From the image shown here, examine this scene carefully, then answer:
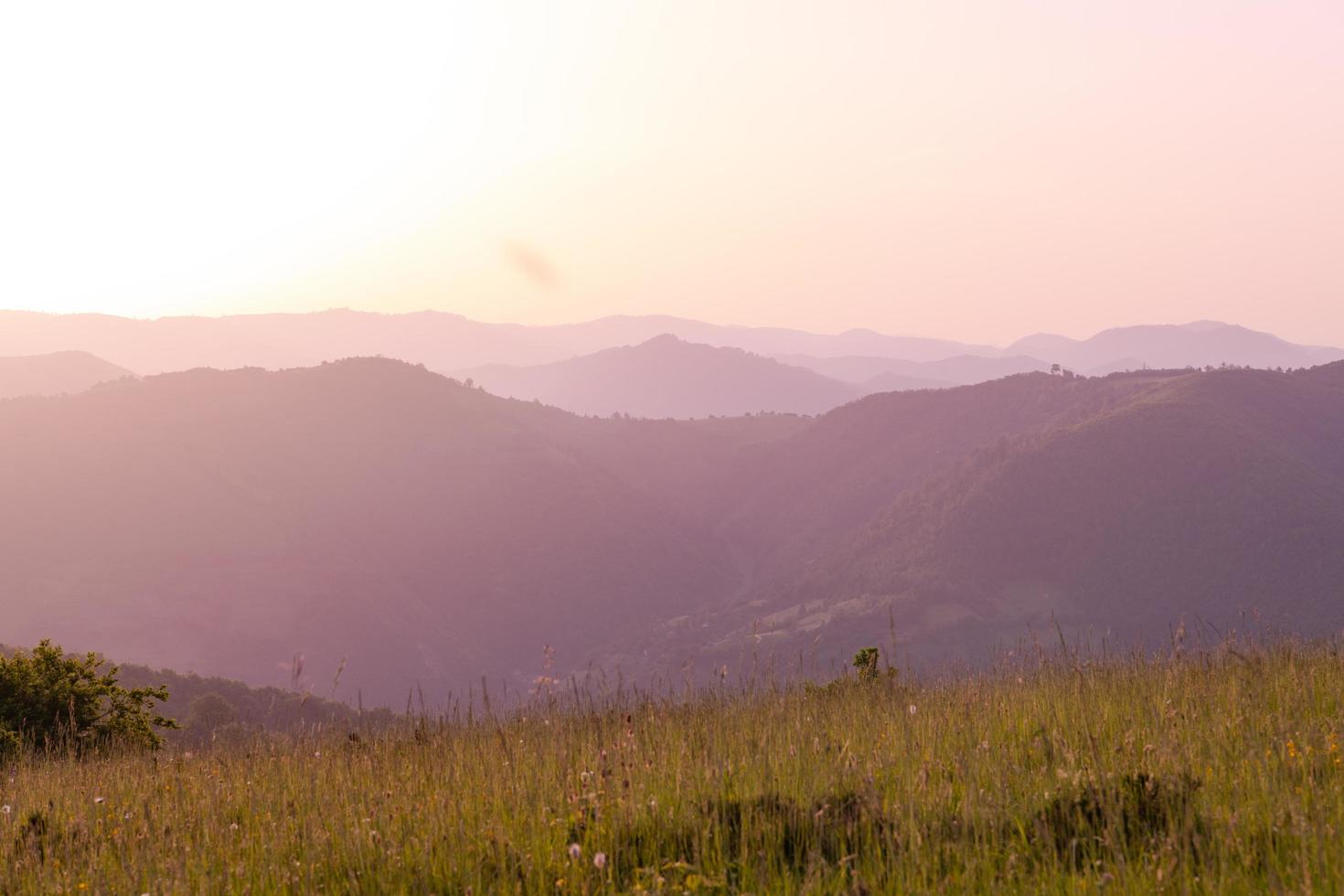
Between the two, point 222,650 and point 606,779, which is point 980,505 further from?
point 606,779

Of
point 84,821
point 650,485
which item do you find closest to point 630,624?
point 650,485

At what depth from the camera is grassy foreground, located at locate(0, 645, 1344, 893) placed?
3934mm

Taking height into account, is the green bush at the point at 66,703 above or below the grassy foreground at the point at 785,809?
below

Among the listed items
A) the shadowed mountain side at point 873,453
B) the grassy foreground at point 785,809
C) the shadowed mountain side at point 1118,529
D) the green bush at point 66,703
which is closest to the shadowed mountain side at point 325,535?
the shadowed mountain side at point 873,453

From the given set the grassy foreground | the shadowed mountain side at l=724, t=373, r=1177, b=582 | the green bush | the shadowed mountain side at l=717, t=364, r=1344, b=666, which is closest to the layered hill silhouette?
the shadowed mountain side at l=717, t=364, r=1344, b=666

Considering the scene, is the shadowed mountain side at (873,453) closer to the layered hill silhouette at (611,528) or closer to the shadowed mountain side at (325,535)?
the layered hill silhouette at (611,528)

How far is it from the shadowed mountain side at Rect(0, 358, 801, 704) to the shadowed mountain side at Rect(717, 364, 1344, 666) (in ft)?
91.2

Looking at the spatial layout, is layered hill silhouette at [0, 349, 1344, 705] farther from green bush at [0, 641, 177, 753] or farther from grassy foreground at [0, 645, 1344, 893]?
grassy foreground at [0, 645, 1344, 893]

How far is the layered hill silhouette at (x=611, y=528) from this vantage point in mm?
128625

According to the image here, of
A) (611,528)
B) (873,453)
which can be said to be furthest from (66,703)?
(873,453)

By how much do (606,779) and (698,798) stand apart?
1.44ft

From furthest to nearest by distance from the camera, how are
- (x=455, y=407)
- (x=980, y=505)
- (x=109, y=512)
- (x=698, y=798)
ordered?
(x=455, y=407) < (x=980, y=505) < (x=109, y=512) < (x=698, y=798)

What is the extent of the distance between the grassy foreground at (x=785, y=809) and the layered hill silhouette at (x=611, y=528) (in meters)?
108

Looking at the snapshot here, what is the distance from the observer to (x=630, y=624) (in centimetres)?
15488
